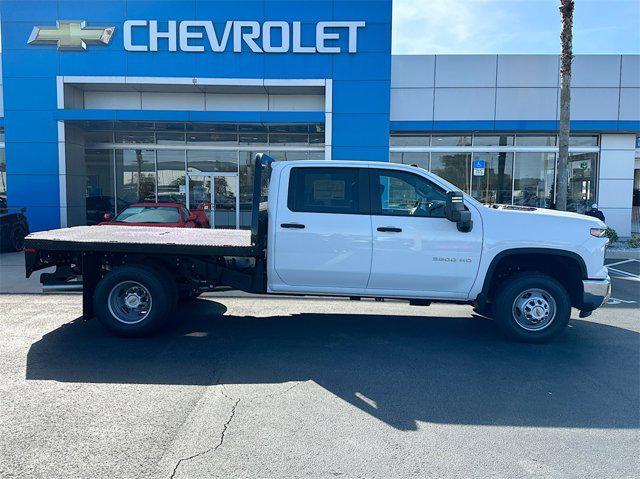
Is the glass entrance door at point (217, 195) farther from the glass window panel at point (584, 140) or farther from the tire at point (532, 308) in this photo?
the tire at point (532, 308)

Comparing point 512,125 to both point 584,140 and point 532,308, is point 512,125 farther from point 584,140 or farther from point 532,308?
point 532,308

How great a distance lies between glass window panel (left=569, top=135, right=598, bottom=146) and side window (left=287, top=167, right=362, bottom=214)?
1503 cm

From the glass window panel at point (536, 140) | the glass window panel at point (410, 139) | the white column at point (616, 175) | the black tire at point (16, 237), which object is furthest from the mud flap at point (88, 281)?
the white column at point (616, 175)

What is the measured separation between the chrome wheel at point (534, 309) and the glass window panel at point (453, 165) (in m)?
12.5

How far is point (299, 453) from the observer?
339 centimetres

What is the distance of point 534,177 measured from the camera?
709 inches

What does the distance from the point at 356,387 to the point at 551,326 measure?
9.22 feet

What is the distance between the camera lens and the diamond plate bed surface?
590cm

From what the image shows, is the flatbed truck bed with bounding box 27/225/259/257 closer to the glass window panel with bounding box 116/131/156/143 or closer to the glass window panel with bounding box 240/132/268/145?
the glass window panel with bounding box 240/132/268/145

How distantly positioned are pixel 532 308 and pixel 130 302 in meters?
4.89

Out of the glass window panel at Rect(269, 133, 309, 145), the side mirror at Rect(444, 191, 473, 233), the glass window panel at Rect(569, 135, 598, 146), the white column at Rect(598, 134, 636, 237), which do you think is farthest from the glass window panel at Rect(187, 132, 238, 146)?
the side mirror at Rect(444, 191, 473, 233)

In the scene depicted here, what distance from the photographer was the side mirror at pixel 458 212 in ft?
18.3

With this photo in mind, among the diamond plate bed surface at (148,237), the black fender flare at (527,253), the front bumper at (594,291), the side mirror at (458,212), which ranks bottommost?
the front bumper at (594,291)

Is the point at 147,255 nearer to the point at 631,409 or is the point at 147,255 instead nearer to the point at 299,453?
the point at 299,453
